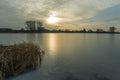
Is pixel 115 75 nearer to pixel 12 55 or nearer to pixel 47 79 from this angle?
pixel 47 79

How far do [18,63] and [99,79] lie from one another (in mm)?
5011

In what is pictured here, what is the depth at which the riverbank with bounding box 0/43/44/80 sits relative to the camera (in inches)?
313

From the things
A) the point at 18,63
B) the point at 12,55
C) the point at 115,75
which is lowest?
the point at 115,75

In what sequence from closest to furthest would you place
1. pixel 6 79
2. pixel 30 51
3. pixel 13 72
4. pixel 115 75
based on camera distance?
pixel 6 79 < pixel 13 72 < pixel 115 75 < pixel 30 51

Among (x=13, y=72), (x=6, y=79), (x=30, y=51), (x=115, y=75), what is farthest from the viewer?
(x=30, y=51)

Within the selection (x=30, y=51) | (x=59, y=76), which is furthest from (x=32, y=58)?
(x=59, y=76)

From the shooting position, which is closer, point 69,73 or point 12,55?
point 12,55

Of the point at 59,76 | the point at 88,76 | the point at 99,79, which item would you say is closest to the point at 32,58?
the point at 59,76

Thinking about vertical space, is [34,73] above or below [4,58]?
below

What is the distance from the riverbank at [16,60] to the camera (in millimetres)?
7938

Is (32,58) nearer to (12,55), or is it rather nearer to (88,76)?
(12,55)

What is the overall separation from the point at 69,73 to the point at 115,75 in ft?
9.60

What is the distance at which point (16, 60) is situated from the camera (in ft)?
29.2

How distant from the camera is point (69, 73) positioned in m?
9.38
